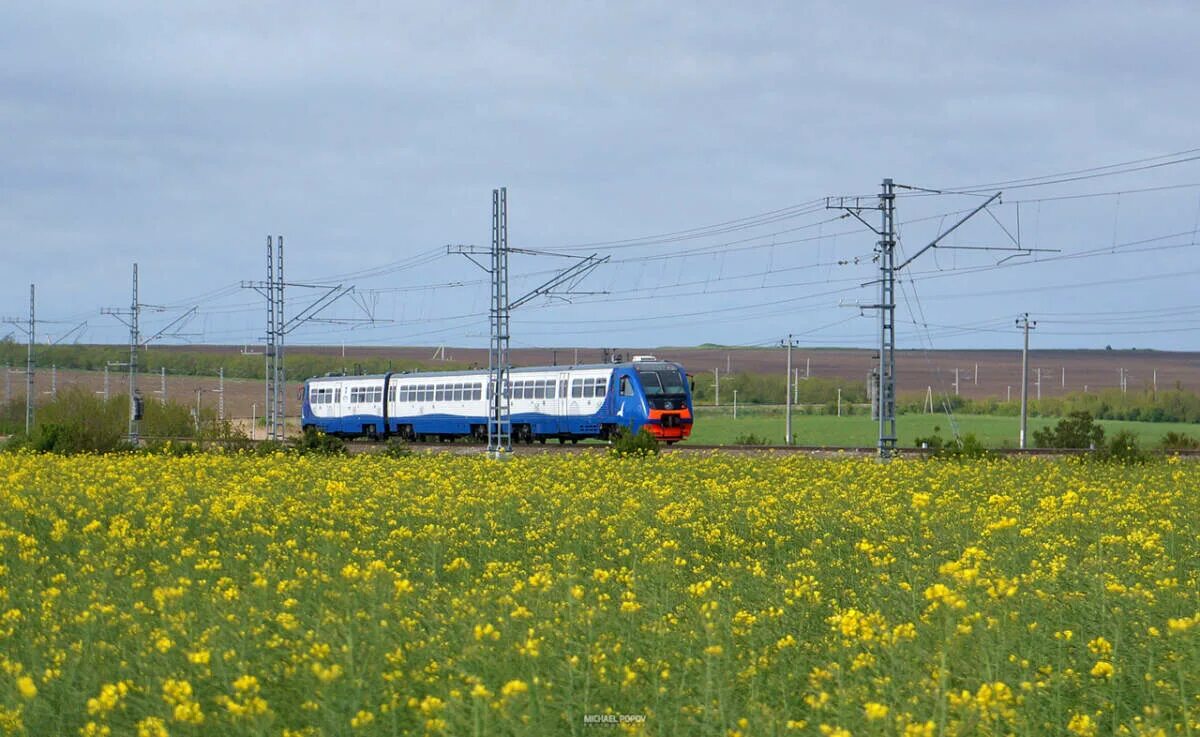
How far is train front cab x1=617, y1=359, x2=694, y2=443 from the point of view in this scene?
4219 cm

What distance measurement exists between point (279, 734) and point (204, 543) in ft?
24.3

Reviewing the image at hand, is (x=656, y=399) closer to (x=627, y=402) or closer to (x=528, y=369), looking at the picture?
(x=627, y=402)

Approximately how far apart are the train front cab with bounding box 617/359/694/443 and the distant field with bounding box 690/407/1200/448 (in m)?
10.2

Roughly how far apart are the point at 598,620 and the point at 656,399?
34693 mm

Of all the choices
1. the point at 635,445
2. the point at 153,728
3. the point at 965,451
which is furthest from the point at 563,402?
the point at 153,728

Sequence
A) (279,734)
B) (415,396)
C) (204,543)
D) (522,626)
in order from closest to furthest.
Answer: (279,734)
(522,626)
(204,543)
(415,396)

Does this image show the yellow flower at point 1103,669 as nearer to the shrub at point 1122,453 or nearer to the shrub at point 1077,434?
the shrub at point 1122,453

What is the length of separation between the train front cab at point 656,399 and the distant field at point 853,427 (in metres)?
10.2

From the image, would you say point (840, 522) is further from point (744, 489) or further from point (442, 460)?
point (442, 460)

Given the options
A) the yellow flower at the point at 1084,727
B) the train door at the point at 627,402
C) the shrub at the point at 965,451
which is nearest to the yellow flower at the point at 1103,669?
the yellow flower at the point at 1084,727

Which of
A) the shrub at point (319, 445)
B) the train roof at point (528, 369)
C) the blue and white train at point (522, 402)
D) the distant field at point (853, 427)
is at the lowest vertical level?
the distant field at point (853, 427)

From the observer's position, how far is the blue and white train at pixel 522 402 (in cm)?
4278

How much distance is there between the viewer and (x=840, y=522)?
1443 centimetres

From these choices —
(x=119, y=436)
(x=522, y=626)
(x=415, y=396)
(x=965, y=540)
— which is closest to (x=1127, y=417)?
(x=415, y=396)
